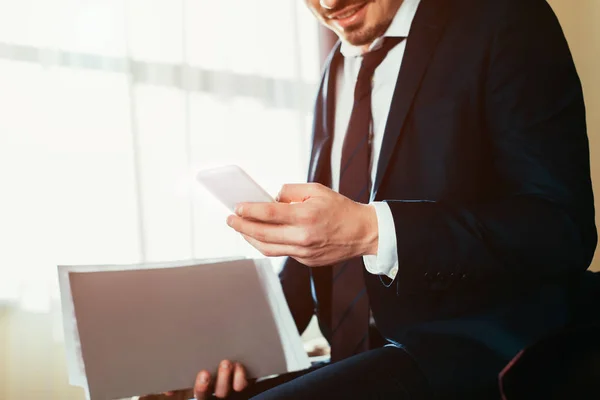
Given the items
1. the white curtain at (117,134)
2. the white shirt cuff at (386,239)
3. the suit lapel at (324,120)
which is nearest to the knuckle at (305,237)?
the white shirt cuff at (386,239)

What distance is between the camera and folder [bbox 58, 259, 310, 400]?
33.1 inches

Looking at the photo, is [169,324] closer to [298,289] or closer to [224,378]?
[224,378]

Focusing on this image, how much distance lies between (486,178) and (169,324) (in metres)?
0.61

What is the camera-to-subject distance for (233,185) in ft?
2.36

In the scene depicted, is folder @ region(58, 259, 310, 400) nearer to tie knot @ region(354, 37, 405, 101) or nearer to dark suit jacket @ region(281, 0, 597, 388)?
dark suit jacket @ region(281, 0, 597, 388)

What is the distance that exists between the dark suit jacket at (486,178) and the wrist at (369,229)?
0.10 ft

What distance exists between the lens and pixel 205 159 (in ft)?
6.86

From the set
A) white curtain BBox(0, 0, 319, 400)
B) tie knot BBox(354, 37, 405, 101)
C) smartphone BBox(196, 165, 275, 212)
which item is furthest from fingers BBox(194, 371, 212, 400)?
white curtain BBox(0, 0, 319, 400)

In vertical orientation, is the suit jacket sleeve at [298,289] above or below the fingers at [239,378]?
above

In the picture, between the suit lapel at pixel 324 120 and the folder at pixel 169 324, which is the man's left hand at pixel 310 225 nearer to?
the folder at pixel 169 324

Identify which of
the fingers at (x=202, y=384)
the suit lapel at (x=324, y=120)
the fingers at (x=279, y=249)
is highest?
the suit lapel at (x=324, y=120)

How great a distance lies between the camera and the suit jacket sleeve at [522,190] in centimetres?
78

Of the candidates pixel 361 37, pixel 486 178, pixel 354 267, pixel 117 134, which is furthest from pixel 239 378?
pixel 117 134

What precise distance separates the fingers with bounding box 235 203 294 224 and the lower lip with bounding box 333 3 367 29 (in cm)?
59
